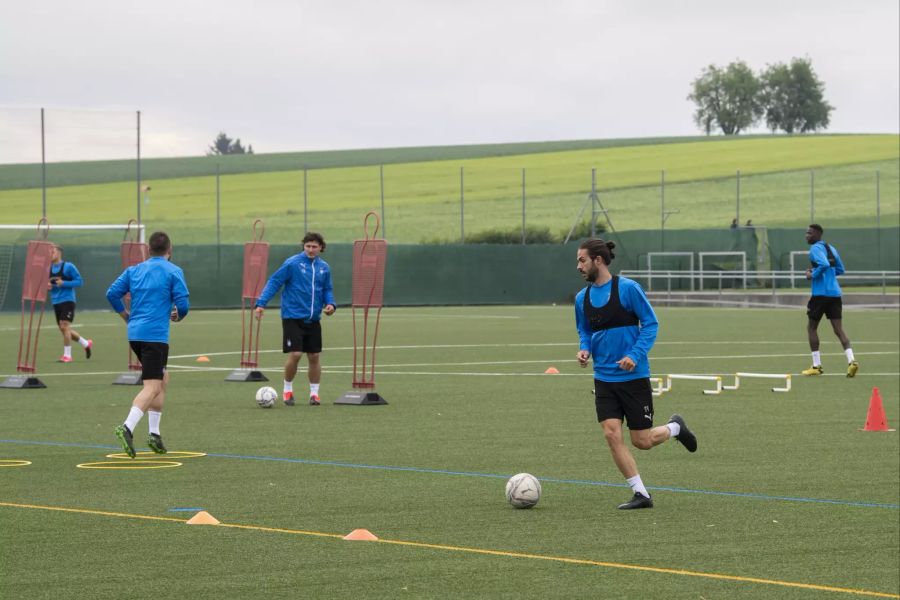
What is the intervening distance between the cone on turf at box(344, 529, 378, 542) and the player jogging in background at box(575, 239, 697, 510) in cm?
203

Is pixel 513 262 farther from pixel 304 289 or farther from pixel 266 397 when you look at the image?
pixel 266 397

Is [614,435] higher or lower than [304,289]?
lower

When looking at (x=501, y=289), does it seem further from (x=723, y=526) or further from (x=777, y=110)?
(x=777, y=110)

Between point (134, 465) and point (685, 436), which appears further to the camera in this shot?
point (134, 465)

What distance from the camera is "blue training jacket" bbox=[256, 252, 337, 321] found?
18.4 meters

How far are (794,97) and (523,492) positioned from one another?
434ft

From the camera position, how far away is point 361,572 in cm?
856

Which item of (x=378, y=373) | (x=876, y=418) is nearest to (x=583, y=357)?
(x=876, y=418)

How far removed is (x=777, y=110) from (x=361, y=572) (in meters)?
133

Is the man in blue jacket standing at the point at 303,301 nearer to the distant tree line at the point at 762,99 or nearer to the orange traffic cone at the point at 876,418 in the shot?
the orange traffic cone at the point at 876,418

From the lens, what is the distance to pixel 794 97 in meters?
138

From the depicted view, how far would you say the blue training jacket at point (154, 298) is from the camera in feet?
45.7

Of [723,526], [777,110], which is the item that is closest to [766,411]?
[723,526]

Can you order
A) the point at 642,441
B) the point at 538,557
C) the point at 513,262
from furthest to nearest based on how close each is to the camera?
the point at 513,262
the point at 642,441
the point at 538,557
